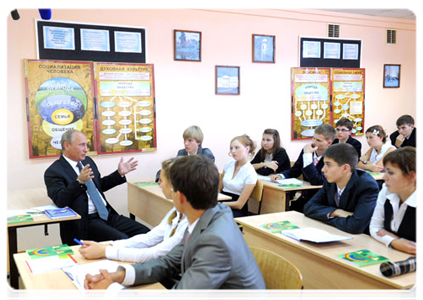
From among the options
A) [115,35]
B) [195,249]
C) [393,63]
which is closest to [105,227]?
[195,249]

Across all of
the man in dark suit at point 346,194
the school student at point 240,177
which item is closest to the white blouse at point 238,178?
the school student at point 240,177

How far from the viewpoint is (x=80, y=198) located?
3297 millimetres

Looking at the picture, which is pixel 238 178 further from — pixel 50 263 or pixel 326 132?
pixel 50 263

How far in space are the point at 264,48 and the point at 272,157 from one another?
1.71 m

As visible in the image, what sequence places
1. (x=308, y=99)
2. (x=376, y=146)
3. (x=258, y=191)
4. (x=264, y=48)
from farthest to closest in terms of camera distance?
(x=308, y=99), (x=264, y=48), (x=376, y=146), (x=258, y=191)

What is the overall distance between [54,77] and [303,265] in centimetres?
345

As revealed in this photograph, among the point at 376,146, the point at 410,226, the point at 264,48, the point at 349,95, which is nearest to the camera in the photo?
the point at 410,226

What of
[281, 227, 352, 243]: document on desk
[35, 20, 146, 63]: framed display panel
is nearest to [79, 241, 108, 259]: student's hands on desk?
[281, 227, 352, 243]: document on desk

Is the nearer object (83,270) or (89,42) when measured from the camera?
(83,270)

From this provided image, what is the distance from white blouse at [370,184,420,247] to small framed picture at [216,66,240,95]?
344cm

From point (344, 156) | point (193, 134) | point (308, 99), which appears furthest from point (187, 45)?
point (344, 156)

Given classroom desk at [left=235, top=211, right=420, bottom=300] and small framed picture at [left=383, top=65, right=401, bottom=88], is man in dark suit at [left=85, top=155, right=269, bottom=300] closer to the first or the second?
classroom desk at [left=235, top=211, right=420, bottom=300]

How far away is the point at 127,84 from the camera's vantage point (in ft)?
16.2

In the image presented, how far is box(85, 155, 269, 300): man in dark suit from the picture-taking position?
141cm
